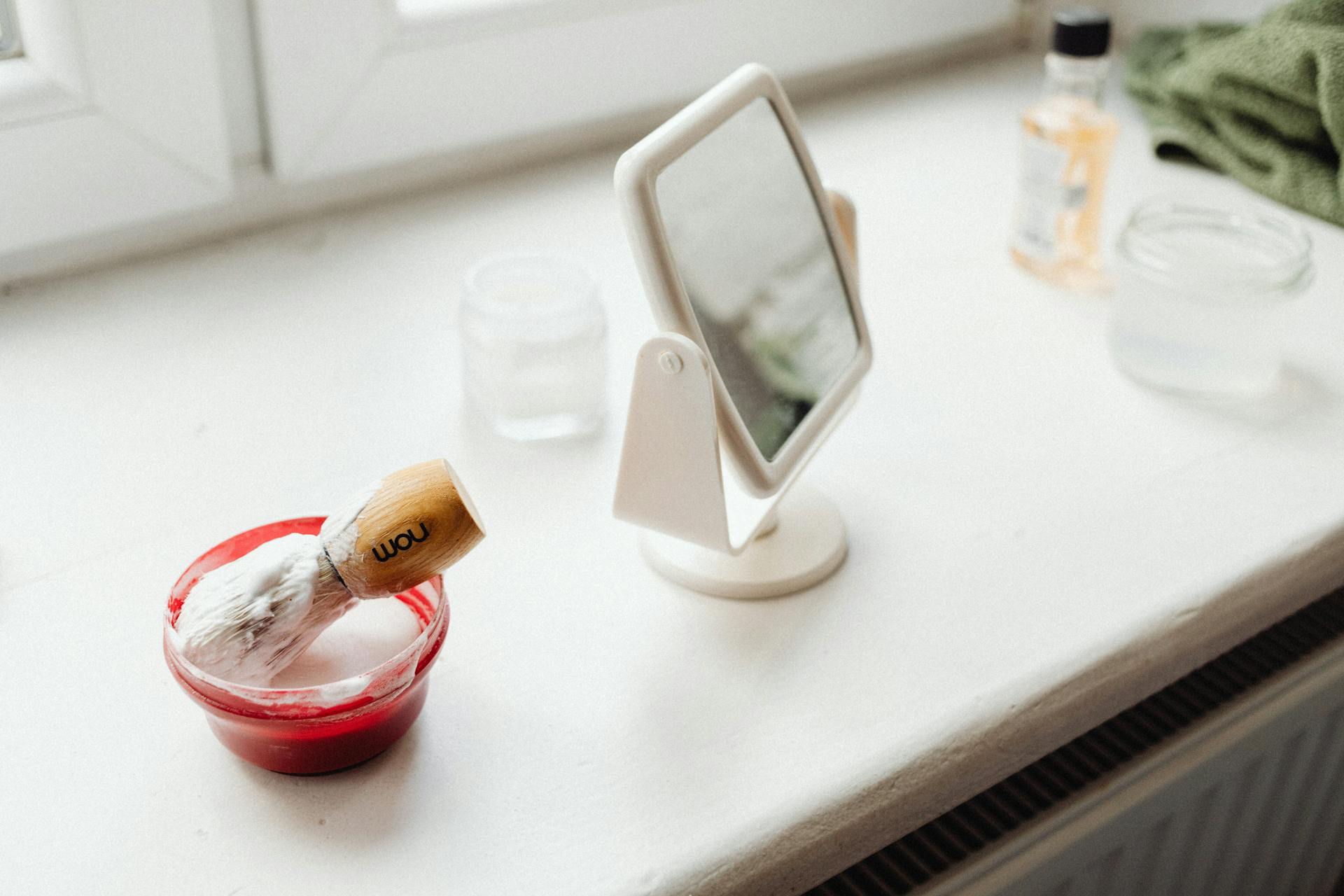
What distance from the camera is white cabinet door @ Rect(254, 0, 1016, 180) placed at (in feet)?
2.50

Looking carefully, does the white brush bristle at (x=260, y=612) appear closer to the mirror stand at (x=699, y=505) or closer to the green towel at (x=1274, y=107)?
the mirror stand at (x=699, y=505)

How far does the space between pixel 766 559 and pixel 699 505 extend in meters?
0.07

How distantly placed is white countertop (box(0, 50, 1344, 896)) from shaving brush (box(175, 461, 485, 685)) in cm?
6

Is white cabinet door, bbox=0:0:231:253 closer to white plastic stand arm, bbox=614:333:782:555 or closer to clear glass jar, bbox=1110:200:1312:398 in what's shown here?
white plastic stand arm, bbox=614:333:782:555

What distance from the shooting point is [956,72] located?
1091mm

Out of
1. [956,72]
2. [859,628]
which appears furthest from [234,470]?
[956,72]

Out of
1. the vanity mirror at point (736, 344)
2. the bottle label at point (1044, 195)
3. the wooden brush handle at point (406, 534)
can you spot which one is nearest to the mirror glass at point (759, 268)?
the vanity mirror at point (736, 344)

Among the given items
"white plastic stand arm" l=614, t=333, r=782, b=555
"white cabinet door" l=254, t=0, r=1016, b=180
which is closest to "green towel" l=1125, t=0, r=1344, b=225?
"white cabinet door" l=254, t=0, r=1016, b=180

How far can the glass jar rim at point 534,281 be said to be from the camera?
1.98 feet

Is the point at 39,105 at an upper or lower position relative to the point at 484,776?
upper

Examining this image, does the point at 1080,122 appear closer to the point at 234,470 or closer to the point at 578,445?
the point at 578,445

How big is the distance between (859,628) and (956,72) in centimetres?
71

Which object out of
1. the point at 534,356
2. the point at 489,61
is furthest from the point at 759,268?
the point at 489,61

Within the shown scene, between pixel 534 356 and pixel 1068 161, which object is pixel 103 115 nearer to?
pixel 534 356
